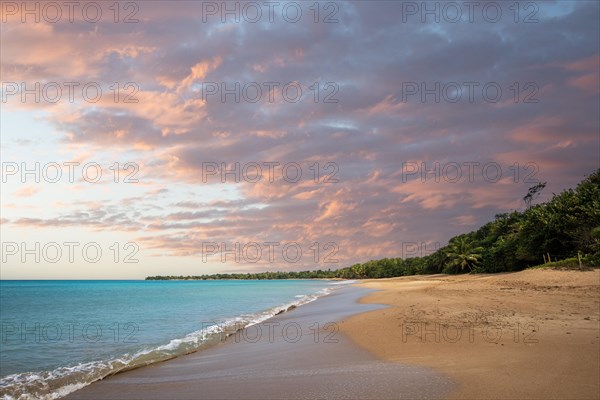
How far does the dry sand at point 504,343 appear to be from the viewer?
23.1 ft

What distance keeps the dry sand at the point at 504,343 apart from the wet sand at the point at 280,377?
72 cm

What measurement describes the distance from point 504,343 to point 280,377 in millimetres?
5970

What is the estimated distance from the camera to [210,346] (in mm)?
14547

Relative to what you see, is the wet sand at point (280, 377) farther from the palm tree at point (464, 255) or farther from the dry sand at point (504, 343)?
the palm tree at point (464, 255)

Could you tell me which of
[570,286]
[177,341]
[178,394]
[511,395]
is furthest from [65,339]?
[570,286]

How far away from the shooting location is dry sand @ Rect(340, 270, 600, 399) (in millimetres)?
7043

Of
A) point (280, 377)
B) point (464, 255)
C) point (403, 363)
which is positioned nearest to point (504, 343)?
point (403, 363)

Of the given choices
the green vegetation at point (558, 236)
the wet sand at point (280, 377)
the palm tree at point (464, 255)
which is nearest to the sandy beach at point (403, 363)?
the wet sand at point (280, 377)

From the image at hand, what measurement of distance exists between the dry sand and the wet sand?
2.36 feet

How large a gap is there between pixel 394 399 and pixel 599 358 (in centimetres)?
501

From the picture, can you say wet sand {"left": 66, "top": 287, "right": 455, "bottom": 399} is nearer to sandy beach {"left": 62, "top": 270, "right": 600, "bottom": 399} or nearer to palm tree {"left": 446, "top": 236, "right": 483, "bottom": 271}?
sandy beach {"left": 62, "top": 270, "right": 600, "bottom": 399}

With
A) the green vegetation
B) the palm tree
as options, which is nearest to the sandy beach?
the green vegetation

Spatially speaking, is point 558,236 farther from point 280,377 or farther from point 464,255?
point 280,377

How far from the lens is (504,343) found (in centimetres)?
1041
